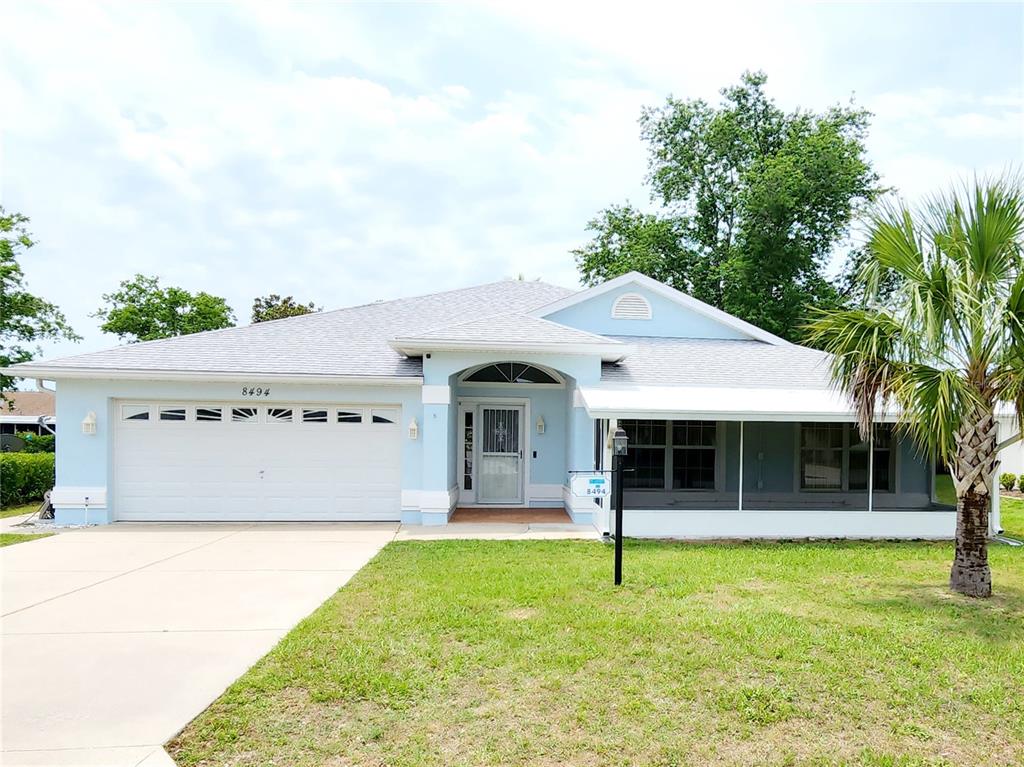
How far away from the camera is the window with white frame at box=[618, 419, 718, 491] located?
16422mm

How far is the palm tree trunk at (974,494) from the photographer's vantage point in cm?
860

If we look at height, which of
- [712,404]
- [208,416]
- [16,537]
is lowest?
[16,537]

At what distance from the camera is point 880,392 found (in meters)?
9.07

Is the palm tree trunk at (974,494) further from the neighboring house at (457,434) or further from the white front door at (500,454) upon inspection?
the white front door at (500,454)

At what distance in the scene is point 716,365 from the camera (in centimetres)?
1677

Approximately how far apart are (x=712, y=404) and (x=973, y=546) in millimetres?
5502

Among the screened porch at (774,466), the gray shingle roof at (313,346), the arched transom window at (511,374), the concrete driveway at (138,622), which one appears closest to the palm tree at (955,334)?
the screened porch at (774,466)

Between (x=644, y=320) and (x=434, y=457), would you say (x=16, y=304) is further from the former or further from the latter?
(x=644, y=320)

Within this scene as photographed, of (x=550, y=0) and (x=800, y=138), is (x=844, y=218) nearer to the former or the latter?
(x=800, y=138)

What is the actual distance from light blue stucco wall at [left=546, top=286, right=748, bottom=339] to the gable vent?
11 centimetres

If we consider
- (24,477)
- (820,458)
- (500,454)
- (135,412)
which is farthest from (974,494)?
(24,477)

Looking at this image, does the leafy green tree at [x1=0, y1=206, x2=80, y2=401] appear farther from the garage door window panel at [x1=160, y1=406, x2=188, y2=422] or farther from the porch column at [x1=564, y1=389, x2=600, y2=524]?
the porch column at [x1=564, y1=389, x2=600, y2=524]

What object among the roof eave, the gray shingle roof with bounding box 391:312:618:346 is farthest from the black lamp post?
the gray shingle roof with bounding box 391:312:618:346

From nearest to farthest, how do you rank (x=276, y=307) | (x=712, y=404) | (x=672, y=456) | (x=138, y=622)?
(x=138, y=622) → (x=712, y=404) → (x=672, y=456) → (x=276, y=307)
